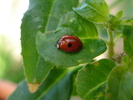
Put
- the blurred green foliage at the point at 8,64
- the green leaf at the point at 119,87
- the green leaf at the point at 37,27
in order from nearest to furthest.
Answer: the green leaf at the point at 119,87 < the green leaf at the point at 37,27 < the blurred green foliage at the point at 8,64

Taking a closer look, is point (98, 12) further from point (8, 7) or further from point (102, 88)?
point (8, 7)

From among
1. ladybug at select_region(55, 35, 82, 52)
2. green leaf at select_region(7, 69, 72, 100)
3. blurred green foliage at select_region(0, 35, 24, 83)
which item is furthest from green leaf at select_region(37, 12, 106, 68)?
blurred green foliage at select_region(0, 35, 24, 83)

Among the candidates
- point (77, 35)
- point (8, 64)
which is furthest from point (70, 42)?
point (8, 64)

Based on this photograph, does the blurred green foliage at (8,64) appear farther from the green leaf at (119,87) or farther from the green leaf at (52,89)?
the green leaf at (119,87)

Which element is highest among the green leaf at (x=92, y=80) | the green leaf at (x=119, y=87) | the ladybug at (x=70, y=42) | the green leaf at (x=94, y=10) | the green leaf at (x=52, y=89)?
the green leaf at (x=94, y=10)

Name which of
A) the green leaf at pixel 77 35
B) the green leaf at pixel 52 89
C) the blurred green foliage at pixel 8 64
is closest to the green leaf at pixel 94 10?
the green leaf at pixel 77 35

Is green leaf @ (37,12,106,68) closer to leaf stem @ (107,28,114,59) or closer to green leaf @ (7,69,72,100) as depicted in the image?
leaf stem @ (107,28,114,59)

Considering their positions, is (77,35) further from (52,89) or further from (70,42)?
(52,89)
